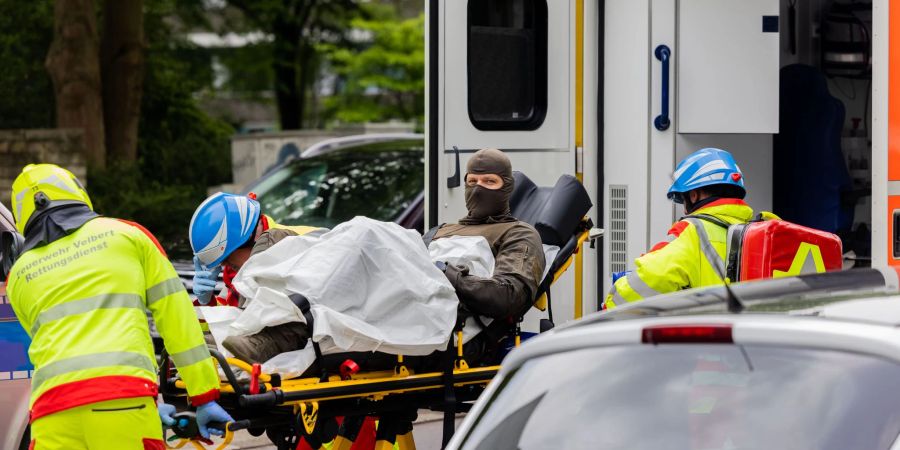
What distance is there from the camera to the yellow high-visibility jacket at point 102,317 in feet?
15.1

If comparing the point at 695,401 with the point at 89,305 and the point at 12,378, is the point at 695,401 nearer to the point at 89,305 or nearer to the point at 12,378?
the point at 89,305

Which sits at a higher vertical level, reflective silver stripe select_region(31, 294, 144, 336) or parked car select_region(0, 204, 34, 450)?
reflective silver stripe select_region(31, 294, 144, 336)

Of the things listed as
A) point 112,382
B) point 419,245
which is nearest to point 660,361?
point 112,382

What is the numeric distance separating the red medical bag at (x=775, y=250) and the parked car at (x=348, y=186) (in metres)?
4.67

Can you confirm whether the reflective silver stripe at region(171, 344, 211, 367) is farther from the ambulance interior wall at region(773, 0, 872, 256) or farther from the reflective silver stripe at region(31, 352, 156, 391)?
the ambulance interior wall at region(773, 0, 872, 256)

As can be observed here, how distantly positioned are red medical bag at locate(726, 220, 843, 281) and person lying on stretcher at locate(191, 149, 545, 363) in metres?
0.91

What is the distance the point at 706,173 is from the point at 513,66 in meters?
2.37

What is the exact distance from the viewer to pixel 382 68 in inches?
1064

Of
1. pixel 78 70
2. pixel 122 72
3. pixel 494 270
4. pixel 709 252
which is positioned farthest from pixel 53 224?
pixel 122 72

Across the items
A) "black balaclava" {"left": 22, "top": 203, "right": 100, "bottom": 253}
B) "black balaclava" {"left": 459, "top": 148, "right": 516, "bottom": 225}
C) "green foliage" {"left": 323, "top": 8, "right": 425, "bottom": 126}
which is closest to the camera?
"black balaclava" {"left": 22, "top": 203, "right": 100, "bottom": 253}

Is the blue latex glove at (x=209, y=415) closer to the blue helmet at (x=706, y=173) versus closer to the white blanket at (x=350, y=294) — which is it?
the white blanket at (x=350, y=294)

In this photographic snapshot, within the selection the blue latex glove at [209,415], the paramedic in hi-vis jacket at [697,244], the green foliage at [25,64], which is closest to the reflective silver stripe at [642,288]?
the paramedic in hi-vis jacket at [697,244]

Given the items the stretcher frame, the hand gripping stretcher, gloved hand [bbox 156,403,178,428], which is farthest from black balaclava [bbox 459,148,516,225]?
gloved hand [bbox 156,403,178,428]

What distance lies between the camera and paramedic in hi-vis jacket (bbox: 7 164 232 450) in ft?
15.1
